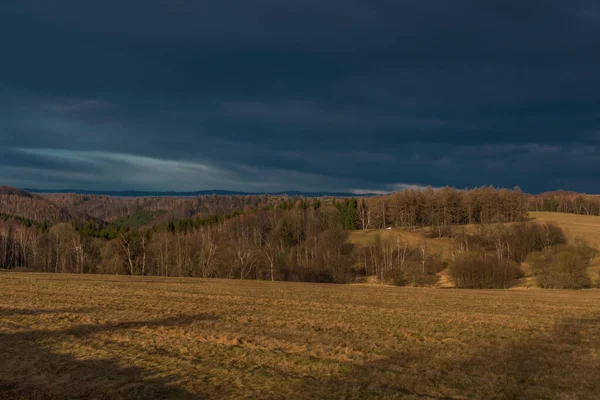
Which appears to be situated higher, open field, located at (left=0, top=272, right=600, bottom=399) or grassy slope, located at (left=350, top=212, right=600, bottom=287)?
grassy slope, located at (left=350, top=212, right=600, bottom=287)

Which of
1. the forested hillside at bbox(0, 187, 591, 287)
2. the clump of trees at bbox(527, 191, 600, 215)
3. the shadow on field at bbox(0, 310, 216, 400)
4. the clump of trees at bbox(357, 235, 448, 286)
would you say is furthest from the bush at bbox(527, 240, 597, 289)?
the clump of trees at bbox(527, 191, 600, 215)

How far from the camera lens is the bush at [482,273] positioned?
249ft

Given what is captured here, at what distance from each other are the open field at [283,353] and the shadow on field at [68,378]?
2.0 inches

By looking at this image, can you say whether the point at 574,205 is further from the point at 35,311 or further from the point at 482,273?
the point at 35,311

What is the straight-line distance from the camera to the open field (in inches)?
472

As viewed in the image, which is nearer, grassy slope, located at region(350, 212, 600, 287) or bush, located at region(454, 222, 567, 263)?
bush, located at region(454, 222, 567, 263)

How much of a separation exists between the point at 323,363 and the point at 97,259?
112 m

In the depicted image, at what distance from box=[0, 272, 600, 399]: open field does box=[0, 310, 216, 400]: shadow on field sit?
0.16ft

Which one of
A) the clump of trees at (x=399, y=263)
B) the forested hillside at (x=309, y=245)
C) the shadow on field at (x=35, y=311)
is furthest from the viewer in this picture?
the forested hillside at (x=309, y=245)

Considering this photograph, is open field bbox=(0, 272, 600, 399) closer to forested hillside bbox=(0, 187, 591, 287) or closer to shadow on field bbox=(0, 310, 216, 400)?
shadow on field bbox=(0, 310, 216, 400)

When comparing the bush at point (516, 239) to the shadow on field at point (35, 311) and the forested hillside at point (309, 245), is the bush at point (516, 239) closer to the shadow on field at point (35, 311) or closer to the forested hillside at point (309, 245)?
the forested hillside at point (309, 245)

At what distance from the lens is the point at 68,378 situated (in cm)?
1255

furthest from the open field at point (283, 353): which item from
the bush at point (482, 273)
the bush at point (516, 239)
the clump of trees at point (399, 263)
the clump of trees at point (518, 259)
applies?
the bush at point (516, 239)

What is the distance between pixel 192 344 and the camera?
55.2 feet
